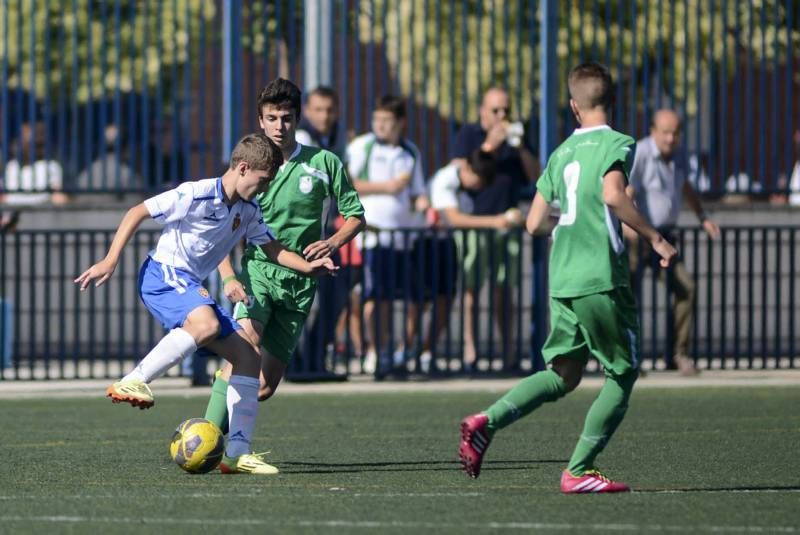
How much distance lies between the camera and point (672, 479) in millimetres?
→ 7828

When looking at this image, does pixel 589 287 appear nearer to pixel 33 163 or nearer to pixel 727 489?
pixel 727 489

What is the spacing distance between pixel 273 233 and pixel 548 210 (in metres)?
1.60

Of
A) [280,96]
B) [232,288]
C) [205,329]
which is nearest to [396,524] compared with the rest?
[205,329]

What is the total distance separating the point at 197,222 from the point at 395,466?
4.81 feet

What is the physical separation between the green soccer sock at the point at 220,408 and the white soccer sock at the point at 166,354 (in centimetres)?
54

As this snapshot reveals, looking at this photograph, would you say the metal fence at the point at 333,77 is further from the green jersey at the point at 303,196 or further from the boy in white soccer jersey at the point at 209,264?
the boy in white soccer jersey at the point at 209,264

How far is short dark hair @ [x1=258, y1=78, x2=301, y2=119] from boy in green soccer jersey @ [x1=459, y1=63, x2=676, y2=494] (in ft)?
4.92

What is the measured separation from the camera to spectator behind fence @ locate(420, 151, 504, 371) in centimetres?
1391

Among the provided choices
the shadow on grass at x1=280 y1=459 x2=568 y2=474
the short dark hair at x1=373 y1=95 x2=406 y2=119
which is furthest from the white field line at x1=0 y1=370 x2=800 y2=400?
the shadow on grass at x1=280 y1=459 x2=568 y2=474

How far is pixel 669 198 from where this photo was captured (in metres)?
14.0

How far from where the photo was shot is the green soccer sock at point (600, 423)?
7.27 metres

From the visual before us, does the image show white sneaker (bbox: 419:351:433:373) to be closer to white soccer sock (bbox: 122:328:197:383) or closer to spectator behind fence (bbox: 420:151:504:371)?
spectator behind fence (bbox: 420:151:504:371)

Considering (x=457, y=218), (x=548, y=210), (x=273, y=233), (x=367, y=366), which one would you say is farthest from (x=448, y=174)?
(x=548, y=210)

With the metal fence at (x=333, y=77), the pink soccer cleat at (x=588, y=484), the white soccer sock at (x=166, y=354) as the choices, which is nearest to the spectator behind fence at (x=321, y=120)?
the metal fence at (x=333, y=77)
